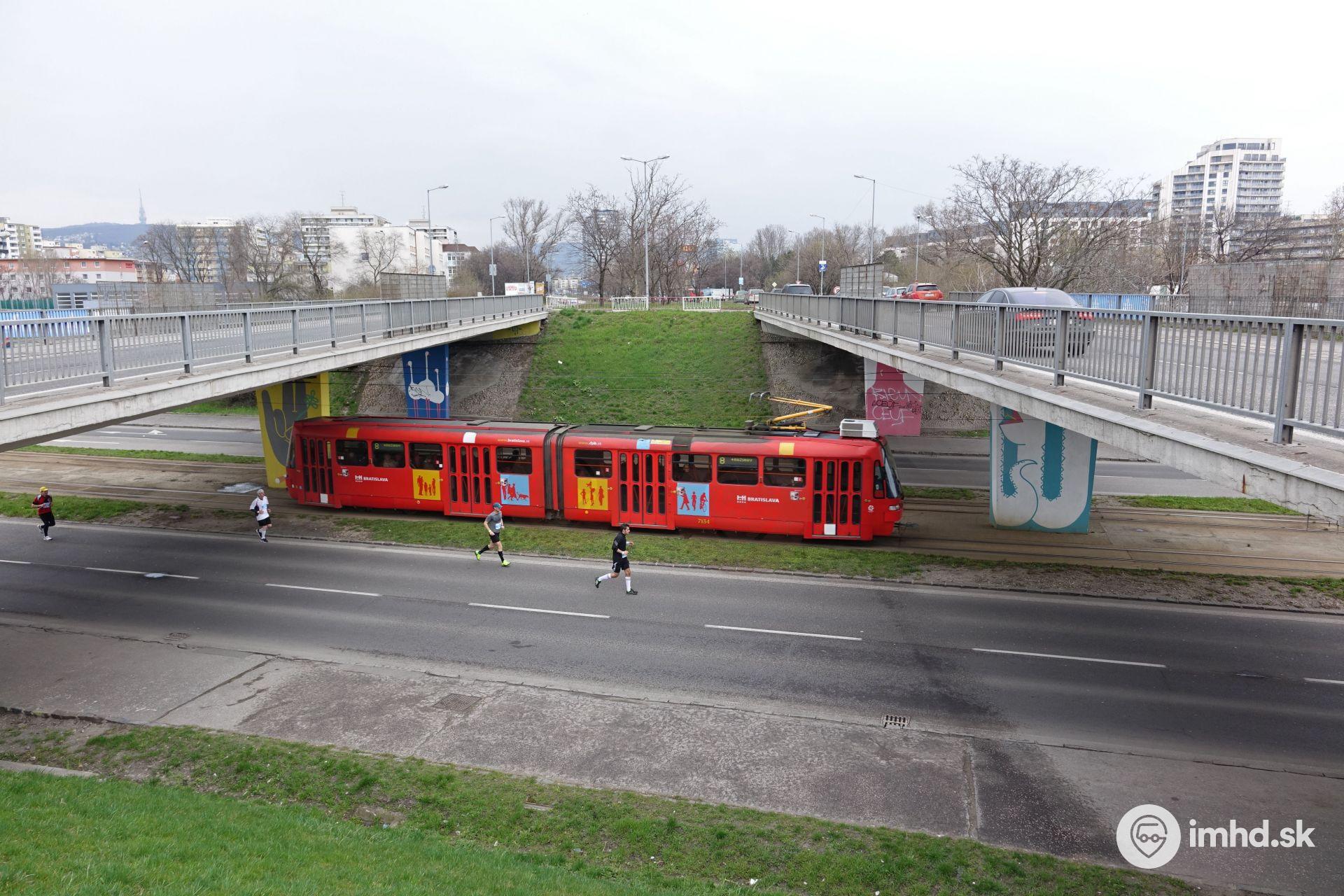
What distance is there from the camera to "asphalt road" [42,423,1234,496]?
2791cm

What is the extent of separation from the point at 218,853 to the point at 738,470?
→ 15017 mm

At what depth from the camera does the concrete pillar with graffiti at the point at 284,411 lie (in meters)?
26.7

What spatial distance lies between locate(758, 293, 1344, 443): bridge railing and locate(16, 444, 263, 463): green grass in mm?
27053

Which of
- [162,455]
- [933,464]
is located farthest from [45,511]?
[933,464]

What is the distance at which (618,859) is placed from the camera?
28.0 ft

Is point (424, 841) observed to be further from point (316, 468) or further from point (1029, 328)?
point (316, 468)

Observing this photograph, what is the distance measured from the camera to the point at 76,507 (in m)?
25.1

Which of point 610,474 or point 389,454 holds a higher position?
point 389,454

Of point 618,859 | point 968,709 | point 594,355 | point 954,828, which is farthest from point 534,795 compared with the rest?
point 594,355

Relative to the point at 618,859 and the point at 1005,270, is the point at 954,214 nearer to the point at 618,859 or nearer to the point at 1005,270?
the point at 1005,270

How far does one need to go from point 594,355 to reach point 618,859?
36.3 m

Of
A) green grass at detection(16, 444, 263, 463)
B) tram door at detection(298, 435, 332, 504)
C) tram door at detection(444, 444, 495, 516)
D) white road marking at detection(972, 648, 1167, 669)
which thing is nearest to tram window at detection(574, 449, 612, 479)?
tram door at detection(444, 444, 495, 516)

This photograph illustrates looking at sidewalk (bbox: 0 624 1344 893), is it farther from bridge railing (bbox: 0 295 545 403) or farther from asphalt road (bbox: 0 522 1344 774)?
bridge railing (bbox: 0 295 545 403)

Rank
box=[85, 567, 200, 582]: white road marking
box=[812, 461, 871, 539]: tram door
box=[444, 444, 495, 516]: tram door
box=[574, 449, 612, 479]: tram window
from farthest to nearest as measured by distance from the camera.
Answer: box=[444, 444, 495, 516]: tram door
box=[574, 449, 612, 479]: tram window
box=[812, 461, 871, 539]: tram door
box=[85, 567, 200, 582]: white road marking
